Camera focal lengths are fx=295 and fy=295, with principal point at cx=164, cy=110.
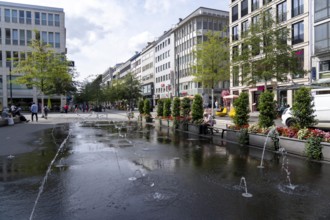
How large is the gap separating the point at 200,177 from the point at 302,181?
2.23m

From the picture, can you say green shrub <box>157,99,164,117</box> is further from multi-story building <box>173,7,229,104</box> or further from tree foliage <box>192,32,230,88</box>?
multi-story building <box>173,7,229,104</box>

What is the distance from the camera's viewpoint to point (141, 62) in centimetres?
10206

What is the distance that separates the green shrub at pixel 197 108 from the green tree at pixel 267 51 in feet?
31.1

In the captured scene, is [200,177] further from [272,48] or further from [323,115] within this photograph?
[272,48]

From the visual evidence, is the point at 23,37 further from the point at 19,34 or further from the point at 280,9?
the point at 280,9

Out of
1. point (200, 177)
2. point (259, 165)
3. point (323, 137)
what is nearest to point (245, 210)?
point (200, 177)

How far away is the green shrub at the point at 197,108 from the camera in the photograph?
54.7 ft

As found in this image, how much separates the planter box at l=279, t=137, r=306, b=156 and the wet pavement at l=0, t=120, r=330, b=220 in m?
0.50

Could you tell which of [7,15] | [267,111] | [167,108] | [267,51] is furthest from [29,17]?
[267,111]

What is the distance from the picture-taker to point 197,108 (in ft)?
54.9

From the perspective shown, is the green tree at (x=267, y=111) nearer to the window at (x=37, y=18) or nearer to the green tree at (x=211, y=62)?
the green tree at (x=211, y=62)

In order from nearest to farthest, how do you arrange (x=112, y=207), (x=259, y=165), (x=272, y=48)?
(x=112, y=207)
(x=259, y=165)
(x=272, y=48)

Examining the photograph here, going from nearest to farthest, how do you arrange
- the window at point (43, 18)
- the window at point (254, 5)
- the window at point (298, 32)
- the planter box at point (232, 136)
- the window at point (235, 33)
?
the planter box at point (232, 136) < the window at point (298, 32) < the window at point (254, 5) < the window at point (235, 33) < the window at point (43, 18)

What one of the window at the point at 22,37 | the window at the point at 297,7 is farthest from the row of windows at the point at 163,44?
the window at the point at 297,7
